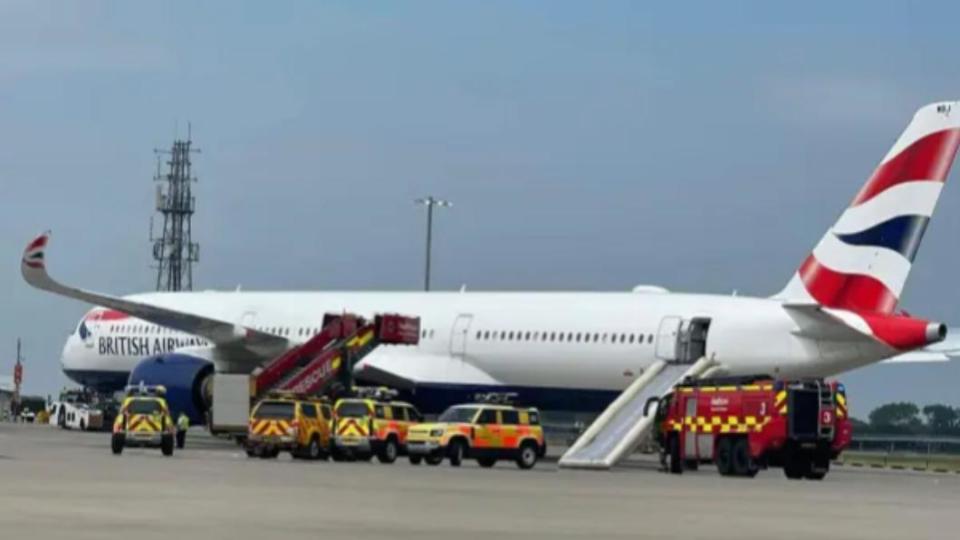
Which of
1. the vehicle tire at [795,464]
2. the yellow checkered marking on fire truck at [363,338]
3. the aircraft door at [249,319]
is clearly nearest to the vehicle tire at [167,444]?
the yellow checkered marking on fire truck at [363,338]

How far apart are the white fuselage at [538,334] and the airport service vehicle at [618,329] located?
0.04 m

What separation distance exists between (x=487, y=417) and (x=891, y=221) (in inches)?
440

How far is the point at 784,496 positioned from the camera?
35.1m

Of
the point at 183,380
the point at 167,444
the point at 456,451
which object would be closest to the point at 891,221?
the point at 456,451

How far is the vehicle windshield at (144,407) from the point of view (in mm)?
49062

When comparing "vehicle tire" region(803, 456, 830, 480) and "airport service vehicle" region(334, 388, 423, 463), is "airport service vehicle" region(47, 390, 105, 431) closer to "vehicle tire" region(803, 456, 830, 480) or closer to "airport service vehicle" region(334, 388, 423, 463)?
"airport service vehicle" region(334, 388, 423, 463)

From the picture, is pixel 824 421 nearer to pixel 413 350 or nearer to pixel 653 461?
pixel 653 461

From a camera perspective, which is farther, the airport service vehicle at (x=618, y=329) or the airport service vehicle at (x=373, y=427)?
the airport service vehicle at (x=618, y=329)

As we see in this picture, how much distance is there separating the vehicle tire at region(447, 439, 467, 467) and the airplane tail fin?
32.4 ft

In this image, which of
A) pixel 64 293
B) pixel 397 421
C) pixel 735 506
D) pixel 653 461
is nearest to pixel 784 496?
pixel 735 506

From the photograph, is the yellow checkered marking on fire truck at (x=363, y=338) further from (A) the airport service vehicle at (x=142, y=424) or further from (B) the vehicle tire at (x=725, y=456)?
(B) the vehicle tire at (x=725, y=456)

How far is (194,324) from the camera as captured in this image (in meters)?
62.4

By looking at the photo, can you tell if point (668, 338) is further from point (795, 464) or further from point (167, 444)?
point (167, 444)

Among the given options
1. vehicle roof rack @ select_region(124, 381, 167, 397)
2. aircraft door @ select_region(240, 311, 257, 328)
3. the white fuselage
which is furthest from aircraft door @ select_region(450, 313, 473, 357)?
aircraft door @ select_region(240, 311, 257, 328)
